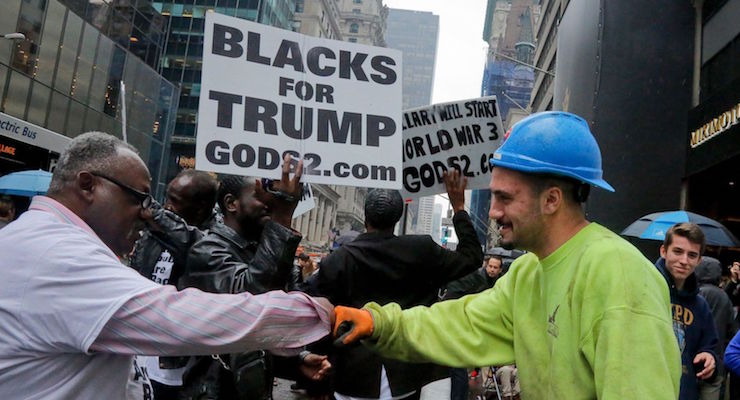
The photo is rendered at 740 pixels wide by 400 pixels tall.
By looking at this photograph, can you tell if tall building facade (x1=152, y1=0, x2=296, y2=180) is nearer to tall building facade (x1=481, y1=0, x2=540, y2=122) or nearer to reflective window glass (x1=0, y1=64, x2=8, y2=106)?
tall building facade (x1=481, y1=0, x2=540, y2=122)

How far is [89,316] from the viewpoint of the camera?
5.05 ft

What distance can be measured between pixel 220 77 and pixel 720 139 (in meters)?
12.5

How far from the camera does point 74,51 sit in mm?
25578

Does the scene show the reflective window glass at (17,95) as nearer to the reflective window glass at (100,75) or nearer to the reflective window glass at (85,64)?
the reflective window glass at (85,64)

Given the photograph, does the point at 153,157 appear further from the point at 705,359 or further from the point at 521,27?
the point at 521,27

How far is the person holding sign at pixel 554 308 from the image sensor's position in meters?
1.71

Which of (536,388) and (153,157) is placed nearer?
(536,388)

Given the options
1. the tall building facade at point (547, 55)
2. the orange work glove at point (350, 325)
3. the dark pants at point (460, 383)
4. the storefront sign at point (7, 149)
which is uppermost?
the tall building facade at point (547, 55)

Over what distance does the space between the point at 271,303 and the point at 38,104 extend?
25.5 m

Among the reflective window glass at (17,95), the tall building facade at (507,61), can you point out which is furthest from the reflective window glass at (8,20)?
the tall building facade at (507,61)

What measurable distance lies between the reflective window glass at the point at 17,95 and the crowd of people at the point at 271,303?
71.8 feet

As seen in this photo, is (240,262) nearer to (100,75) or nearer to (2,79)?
(2,79)

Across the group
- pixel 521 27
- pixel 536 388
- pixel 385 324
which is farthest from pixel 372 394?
pixel 521 27

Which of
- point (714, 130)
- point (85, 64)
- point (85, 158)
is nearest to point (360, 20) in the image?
point (85, 64)
